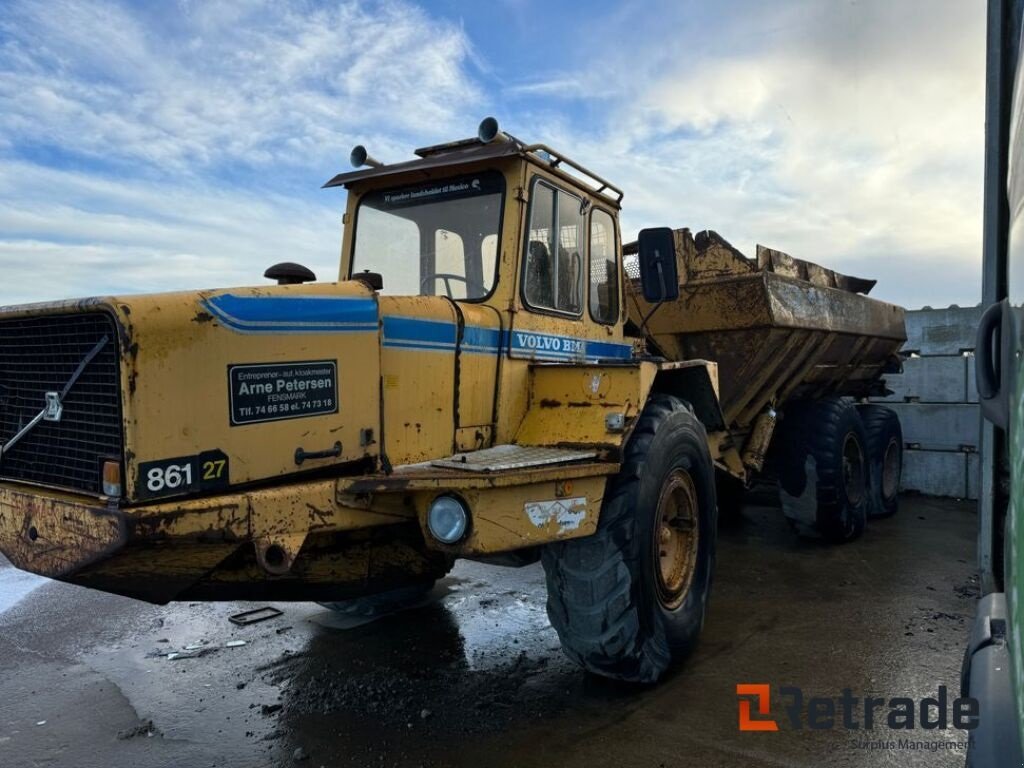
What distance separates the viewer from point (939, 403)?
8.73 meters

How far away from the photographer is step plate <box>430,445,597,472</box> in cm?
307

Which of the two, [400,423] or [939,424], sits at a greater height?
[400,423]

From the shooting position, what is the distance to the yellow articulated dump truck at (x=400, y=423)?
2549 mm

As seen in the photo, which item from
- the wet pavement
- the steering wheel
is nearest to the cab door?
the steering wheel

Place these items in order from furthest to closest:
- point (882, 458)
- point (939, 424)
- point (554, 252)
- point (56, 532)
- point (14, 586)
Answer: point (939, 424) < point (882, 458) < point (14, 586) < point (554, 252) < point (56, 532)

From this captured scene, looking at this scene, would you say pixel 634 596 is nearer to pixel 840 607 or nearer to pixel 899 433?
pixel 840 607

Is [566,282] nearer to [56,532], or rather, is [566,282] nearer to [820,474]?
[56,532]

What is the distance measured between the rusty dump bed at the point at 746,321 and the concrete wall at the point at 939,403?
270 centimetres

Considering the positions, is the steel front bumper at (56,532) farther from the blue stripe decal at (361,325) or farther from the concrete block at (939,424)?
the concrete block at (939,424)

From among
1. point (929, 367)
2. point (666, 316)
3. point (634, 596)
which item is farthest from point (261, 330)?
point (929, 367)

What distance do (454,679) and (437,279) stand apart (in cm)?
210

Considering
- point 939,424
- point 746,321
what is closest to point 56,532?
point 746,321

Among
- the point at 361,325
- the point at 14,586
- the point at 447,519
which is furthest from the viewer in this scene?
the point at 14,586

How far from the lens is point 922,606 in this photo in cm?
488
